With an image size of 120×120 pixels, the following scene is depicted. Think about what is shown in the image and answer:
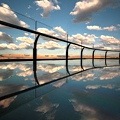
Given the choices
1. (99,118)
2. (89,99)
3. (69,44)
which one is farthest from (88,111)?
(69,44)

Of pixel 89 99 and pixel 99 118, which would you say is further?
pixel 89 99

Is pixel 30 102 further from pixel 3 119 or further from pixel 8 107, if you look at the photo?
pixel 3 119

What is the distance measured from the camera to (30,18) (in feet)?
26.9

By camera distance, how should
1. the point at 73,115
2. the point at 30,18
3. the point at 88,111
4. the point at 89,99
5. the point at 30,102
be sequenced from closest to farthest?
the point at 73,115 < the point at 88,111 < the point at 30,102 < the point at 89,99 < the point at 30,18

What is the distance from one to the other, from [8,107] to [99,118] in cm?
81

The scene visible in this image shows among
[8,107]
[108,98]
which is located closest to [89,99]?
[108,98]

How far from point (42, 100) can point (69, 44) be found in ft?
31.1

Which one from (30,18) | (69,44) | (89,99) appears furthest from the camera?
(69,44)

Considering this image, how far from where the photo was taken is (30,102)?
169cm

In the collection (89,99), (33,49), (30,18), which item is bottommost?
(89,99)

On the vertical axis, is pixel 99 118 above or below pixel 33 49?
below

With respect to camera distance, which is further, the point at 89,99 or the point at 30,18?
the point at 30,18

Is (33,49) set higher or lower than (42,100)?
higher

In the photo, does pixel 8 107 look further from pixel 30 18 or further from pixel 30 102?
pixel 30 18
